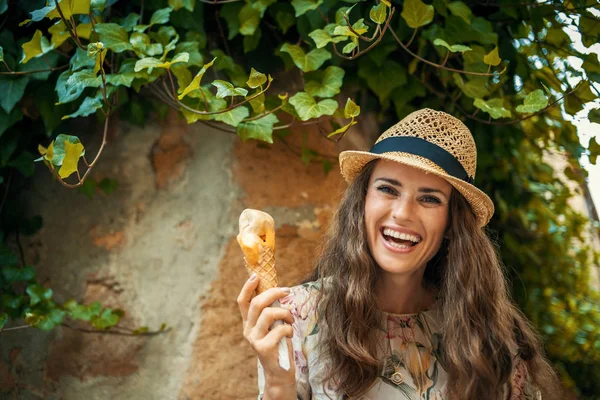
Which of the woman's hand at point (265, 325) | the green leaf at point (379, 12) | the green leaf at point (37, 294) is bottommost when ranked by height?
the green leaf at point (37, 294)

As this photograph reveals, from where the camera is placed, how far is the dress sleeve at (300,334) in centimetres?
172

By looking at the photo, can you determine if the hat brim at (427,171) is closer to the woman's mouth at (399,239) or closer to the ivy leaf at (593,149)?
the woman's mouth at (399,239)

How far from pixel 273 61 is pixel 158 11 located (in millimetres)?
407

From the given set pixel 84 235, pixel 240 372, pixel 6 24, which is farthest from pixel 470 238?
pixel 6 24

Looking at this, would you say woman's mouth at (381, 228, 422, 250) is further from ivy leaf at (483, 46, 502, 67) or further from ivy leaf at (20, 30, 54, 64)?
ivy leaf at (20, 30, 54, 64)

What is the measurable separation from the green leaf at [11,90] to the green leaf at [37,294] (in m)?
0.52

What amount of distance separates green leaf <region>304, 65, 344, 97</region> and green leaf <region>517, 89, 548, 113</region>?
51 cm

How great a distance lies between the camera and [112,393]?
78.2 inches

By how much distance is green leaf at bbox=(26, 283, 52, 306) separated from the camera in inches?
73.8

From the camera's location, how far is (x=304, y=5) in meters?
1.82

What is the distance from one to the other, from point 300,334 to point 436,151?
622 mm

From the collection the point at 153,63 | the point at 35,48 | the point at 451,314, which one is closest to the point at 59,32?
the point at 35,48

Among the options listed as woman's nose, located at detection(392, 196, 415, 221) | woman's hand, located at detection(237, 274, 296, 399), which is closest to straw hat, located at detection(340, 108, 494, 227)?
woman's nose, located at detection(392, 196, 415, 221)

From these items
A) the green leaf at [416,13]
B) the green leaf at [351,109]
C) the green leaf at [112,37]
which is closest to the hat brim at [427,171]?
the green leaf at [351,109]
